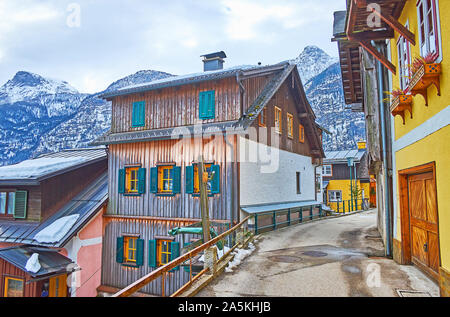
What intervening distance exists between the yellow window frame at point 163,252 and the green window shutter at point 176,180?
222 cm

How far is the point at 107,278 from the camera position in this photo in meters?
15.5

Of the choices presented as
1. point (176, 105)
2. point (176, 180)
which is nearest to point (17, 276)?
point (176, 180)

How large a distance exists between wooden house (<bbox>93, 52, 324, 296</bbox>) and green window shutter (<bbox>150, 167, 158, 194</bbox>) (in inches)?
1.8

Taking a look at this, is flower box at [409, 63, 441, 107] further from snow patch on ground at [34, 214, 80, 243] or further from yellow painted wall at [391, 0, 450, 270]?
snow patch on ground at [34, 214, 80, 243]

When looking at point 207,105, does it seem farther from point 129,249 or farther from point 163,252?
point 129,249

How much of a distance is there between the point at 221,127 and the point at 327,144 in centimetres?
8032

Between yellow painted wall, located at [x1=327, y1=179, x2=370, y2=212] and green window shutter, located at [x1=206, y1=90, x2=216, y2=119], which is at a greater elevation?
green window shutter, located at [x1=206, y1=90, x2=216, y2=119]

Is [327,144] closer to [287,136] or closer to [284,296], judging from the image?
[287,136]

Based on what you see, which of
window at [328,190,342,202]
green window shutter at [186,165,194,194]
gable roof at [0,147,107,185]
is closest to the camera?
green window shutter at [186,165,194,194]

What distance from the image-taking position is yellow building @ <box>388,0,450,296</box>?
16.5 ft

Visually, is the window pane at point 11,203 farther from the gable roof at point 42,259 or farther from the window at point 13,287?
the window at point 13,287

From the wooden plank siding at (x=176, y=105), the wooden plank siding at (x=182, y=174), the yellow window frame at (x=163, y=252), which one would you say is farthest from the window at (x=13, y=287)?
the wooden plank siding at (x=176, y=105)

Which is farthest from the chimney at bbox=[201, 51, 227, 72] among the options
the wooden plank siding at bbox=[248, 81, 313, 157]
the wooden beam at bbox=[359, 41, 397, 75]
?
the wooden beam at bbox=[359, 41, 397, 75]
